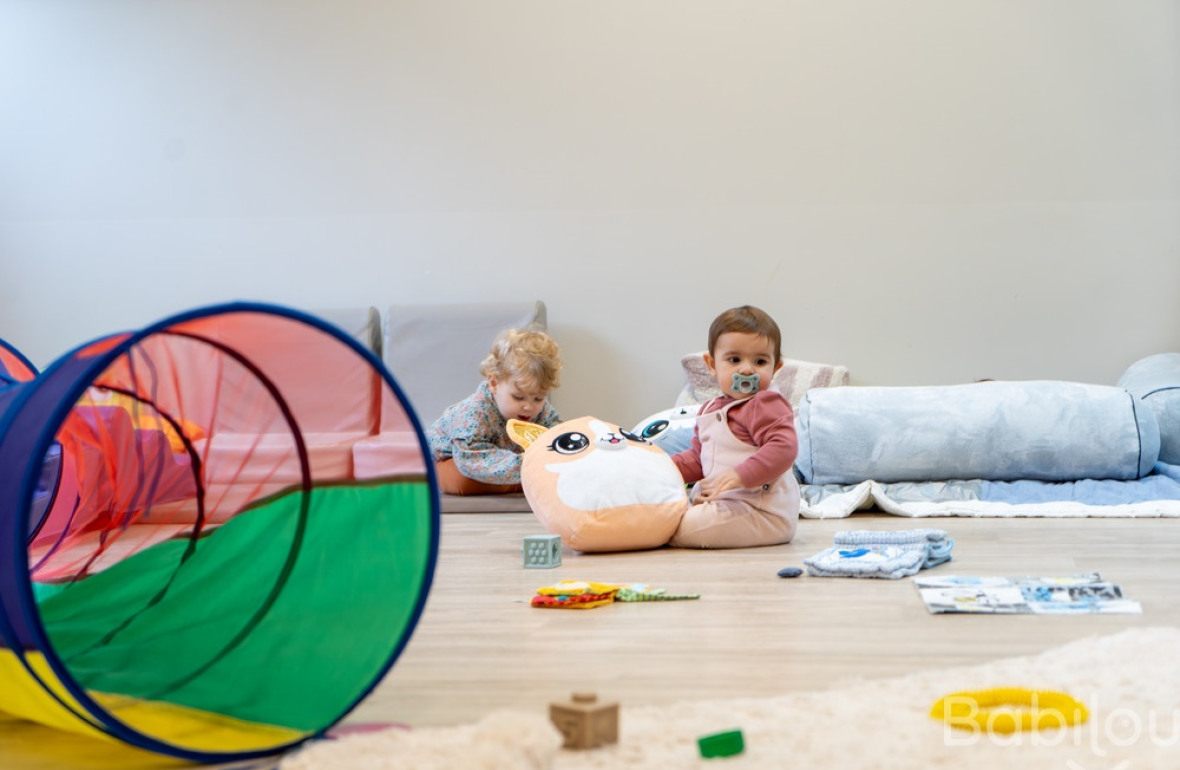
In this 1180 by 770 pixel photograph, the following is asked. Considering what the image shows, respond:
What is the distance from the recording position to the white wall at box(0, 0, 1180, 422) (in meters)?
4.88

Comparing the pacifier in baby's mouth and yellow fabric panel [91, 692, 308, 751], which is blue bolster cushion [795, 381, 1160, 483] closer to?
the pacifier in baby's mouth

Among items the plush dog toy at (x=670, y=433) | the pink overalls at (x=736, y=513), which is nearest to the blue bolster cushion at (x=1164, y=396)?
the plush dog toy at (x=670, y=433)

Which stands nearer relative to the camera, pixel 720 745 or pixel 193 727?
pixel 720 745

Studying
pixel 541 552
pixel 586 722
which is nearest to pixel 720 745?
pixel 586 722

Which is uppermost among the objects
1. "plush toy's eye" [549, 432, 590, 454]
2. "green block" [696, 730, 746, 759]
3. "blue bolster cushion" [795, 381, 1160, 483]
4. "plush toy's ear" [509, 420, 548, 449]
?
"green block" [696, 730, 746, 759]

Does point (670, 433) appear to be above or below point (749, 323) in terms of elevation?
below

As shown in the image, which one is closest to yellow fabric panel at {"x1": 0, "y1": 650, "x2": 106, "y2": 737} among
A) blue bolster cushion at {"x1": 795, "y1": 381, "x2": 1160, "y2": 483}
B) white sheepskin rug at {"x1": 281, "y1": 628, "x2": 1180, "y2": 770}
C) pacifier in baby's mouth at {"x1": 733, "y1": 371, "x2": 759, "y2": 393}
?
white sheepskin rug at {"x1": 281, "y1": 628, "x2": 1180, "y2": 770}

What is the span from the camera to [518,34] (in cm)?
506

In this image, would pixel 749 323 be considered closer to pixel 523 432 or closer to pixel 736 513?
pixel 736 513

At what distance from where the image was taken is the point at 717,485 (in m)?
2.97

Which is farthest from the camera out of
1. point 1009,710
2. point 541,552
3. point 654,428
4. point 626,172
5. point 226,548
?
point 626,172

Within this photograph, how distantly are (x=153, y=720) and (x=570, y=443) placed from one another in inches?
68.4

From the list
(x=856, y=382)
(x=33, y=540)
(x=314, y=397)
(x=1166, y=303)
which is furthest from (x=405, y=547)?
(x=1166, y=303)

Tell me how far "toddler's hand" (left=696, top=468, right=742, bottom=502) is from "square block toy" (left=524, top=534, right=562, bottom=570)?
0.44 m
